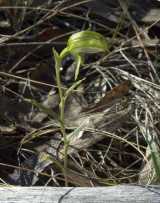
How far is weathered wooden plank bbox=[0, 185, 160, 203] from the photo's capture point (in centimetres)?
132

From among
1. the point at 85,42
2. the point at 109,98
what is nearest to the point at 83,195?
the point at 85,42

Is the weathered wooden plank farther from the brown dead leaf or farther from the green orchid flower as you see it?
the brown dead leaf

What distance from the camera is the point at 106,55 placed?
6.48ft

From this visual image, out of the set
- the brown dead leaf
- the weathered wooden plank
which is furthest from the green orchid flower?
the brown dead leaf

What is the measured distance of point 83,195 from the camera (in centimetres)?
133

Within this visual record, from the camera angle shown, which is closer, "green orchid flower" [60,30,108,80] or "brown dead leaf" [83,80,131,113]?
"green orchid flower" [60,30,108,80]

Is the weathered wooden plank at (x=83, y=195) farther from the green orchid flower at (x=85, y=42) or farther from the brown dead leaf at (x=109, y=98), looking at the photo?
the brown dead leaf at (x=109, y=98)

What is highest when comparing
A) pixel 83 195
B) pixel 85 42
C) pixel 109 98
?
pixel 85 42

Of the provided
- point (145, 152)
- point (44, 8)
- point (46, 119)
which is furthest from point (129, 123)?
point (44, 8)

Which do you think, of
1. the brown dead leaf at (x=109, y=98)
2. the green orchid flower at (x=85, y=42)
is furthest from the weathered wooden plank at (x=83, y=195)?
the brown dead leaf at (x=109, y=98)

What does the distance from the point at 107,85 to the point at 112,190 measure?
624 mm

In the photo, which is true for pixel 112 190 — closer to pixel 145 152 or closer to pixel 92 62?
pixel 145 152

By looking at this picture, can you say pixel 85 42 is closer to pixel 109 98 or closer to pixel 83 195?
pixel 83 195

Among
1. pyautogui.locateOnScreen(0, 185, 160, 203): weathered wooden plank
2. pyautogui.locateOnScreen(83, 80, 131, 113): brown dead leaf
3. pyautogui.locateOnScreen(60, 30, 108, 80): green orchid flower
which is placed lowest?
pyautogui.locateOnScreen(0, 185, 160, 203): weathered wooden plank
